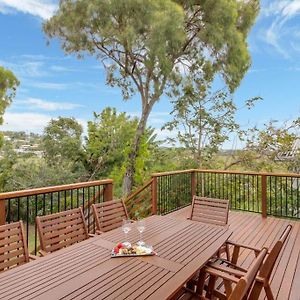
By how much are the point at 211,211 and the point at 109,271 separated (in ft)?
7.17

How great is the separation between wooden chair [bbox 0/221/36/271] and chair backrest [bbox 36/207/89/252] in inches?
8.3

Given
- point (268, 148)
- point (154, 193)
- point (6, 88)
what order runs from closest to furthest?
1. point (154, 193)
2. point (268, 148)
3. point (6, 88)

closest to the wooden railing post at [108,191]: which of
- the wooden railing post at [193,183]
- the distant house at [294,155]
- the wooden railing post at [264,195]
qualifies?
the wooden railing post at [193,183]

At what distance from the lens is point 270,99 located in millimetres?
10062

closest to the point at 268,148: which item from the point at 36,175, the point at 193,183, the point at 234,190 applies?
the point at 234,190

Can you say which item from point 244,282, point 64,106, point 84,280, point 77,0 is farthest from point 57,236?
point 64,106

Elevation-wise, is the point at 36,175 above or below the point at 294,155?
below

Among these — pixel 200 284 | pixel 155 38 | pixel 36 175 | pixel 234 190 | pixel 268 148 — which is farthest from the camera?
pixel 36 175

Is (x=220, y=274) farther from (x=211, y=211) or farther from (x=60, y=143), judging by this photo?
(x=60, y=143)

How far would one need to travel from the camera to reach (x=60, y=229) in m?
2.77

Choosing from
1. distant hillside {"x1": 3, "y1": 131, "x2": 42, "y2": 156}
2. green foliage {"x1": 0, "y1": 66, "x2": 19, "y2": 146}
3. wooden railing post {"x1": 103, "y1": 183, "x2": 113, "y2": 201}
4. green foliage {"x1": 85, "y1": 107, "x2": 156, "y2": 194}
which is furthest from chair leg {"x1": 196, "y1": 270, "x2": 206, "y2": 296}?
distant hillside {"x1": 3, "y1": 131, "x2": 42, "y2": 156}

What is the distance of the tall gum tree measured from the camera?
8.56 metres

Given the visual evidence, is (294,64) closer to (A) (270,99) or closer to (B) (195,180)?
(A) (270,99)

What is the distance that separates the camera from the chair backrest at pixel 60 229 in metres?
2.62
